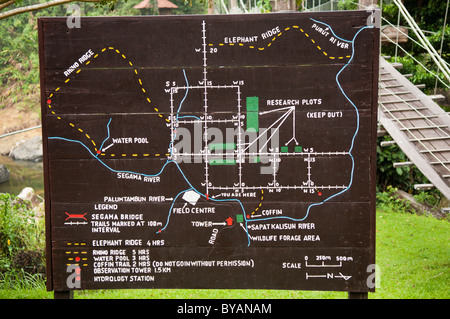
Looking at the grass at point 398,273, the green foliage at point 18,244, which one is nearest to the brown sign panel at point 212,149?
the grass at point 398,273

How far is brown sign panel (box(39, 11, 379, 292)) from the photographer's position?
2.46 metres

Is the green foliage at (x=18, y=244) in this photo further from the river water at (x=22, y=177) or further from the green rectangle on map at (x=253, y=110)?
the river water at (x=22, y=177)

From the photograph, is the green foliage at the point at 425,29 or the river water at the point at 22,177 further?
the river water at the point at 22,177

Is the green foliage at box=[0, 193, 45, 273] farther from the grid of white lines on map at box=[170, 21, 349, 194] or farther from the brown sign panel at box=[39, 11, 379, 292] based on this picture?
the grid of white lines on map at box=[170, 21, 349, 194]

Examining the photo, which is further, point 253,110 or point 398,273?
point 398,273

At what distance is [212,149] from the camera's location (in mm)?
2523

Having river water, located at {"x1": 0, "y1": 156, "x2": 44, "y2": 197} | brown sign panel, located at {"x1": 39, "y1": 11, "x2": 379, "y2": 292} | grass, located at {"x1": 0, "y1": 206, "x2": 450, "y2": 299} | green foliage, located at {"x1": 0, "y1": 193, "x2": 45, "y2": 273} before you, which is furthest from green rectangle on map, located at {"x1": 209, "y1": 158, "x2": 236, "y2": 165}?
river water, located at {"x1": 0, "y1": 156, "x2": 44, "y2": 197}

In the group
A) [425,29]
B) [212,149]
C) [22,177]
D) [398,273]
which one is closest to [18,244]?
[212,149]

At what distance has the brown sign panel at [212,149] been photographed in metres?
2.46

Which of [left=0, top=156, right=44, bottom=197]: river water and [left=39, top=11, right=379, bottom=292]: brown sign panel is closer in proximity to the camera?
[left=39, top=11, right=379, bottom=292]: brown sign panel

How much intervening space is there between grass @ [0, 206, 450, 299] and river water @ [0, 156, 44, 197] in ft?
26.8

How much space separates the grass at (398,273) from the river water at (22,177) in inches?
322

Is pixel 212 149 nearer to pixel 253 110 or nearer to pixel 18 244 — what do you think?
pixel 253 110

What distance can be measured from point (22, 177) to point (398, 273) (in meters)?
11.0
